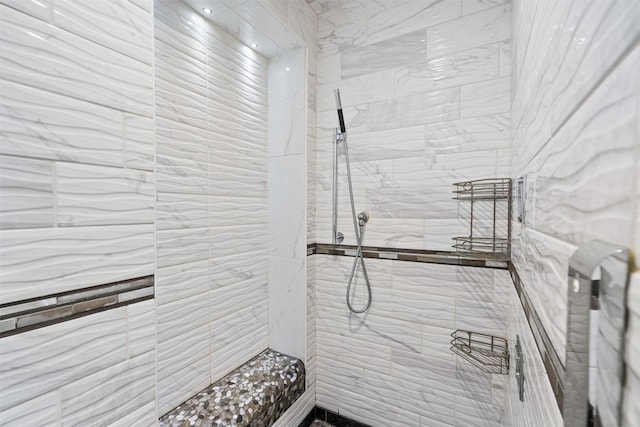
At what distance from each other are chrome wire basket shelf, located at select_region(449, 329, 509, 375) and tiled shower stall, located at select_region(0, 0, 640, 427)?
0.17 feet

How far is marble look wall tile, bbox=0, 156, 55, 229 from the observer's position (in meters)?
0.57

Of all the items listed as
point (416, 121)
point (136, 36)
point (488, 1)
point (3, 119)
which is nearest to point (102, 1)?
point (136, 36)

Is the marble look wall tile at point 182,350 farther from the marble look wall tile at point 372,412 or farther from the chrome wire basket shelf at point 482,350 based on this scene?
the chrome wire basket shelf at point 482,350

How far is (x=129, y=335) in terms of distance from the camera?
0.77 metres

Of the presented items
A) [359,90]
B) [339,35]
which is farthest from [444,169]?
[339,35]

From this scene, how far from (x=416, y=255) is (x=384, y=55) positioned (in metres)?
1.18

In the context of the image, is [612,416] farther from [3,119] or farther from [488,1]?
[488,1]

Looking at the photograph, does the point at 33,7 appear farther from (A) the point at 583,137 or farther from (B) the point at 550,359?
(B) the point at 550,359

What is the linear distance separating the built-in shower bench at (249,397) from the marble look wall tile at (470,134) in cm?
152

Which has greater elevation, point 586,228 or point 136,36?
point 136,36

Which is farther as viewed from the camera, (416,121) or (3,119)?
(416,121)

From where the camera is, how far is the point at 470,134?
141 cm

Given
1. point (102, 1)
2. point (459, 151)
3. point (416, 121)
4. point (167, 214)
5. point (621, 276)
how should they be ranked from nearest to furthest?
point (621, 276) → point (102, 1) → point (167, 214) → point (459, 151) → point (416, 121)

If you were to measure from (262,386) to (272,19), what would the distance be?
1928 mm
